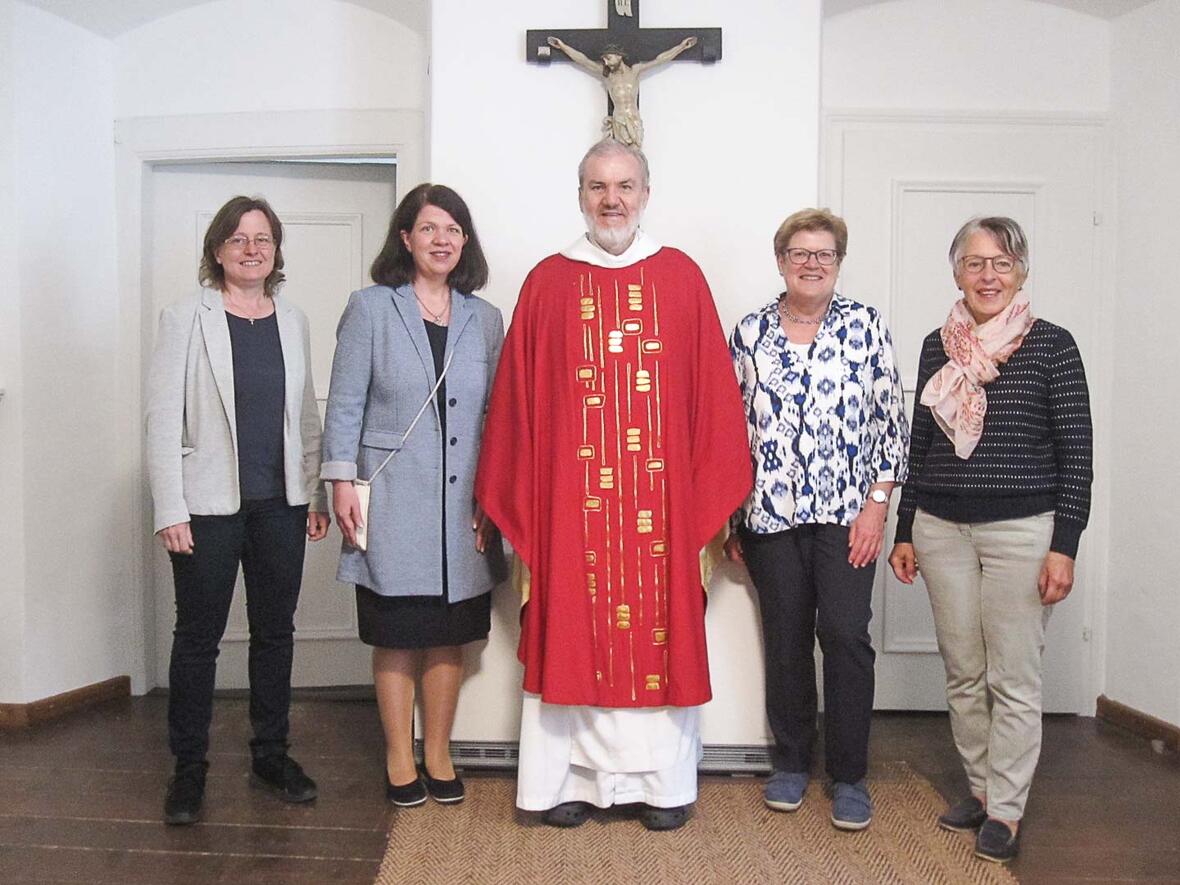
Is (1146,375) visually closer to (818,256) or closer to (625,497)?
(818,256)

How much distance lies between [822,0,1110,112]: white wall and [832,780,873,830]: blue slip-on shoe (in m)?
2.20

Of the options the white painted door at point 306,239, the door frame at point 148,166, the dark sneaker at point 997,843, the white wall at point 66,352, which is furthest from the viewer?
the white painted door at point 306,239

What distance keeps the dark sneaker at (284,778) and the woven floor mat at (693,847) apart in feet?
0.89

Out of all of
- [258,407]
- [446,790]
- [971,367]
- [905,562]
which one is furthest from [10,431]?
[971,367]

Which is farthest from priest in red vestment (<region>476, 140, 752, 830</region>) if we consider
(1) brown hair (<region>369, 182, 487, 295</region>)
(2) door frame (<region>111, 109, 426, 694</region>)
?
(2) door frame (<region>111, 109, 426, 694</region>)

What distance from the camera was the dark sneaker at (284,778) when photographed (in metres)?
2.59

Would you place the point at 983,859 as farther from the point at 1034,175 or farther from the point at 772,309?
the point at 1034,175

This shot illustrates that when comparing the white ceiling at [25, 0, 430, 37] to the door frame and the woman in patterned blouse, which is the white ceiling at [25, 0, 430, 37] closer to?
the door frame

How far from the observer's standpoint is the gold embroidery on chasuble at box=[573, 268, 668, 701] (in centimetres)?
237

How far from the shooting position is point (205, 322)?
242cm

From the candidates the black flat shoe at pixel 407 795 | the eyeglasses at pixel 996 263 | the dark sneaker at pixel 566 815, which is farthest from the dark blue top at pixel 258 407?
the eyeglasses at pixel 996 263

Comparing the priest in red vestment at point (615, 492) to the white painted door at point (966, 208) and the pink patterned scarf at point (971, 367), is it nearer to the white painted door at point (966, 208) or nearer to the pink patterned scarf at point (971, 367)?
the pink patterned scarf at point (971, 367)

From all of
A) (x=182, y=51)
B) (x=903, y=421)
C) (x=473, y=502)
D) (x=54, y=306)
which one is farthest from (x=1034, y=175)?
(x=54, y=306)

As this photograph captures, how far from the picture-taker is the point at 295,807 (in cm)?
256
